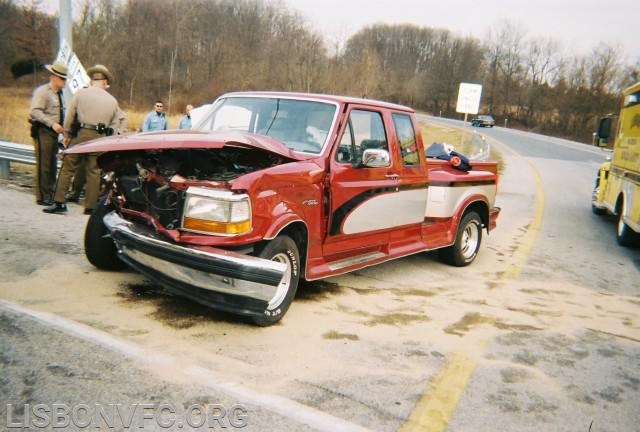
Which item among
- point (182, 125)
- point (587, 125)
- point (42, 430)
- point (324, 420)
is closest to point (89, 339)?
point (42, 430)

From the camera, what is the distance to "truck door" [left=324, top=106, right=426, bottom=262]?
16.2 feet

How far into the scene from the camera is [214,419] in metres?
2.84

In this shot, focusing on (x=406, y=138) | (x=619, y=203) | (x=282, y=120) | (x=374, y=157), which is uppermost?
(x=282, y=120)

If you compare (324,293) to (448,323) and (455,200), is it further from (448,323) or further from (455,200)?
(455,200)

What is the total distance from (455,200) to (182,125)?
7.16 m

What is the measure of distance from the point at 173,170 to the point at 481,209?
15.2 feet

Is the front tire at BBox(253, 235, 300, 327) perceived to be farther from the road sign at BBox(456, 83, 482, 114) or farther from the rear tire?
the road sign at BBox(456, 83, 482, 114)

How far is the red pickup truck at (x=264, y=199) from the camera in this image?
3891 mm

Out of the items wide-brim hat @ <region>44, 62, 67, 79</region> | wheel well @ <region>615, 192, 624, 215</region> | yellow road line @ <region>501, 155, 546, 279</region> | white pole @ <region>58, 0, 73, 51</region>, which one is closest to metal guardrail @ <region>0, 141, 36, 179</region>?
white pole @ <region>58, 0, 73, 51</region>

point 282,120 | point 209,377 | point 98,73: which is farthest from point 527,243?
point 98,73

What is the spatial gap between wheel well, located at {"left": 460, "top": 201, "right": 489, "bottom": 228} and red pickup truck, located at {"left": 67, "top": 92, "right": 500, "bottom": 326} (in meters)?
0.94

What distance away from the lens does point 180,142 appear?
13.0 feet

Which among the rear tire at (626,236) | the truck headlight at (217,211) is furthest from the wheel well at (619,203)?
the truck headlight at (217,211)

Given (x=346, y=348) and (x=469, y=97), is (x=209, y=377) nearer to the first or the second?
(x=346, y=348)
